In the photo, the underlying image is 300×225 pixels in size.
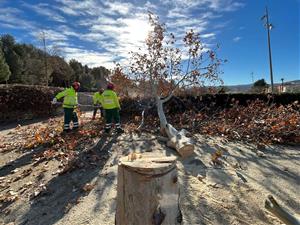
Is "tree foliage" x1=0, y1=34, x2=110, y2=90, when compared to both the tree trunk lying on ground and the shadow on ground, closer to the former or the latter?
the shadow on ground

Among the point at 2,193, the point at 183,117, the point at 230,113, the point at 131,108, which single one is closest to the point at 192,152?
the point at 2,193

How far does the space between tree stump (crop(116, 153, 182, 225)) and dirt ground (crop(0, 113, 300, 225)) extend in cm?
185

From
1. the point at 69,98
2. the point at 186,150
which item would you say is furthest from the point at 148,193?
the point at 69,98

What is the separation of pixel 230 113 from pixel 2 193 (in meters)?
9.33

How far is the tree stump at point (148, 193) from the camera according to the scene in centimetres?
181

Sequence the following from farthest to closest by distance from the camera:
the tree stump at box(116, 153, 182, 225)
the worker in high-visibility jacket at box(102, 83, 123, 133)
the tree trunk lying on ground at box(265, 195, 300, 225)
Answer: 1. the worker in high-visibility jacket at box(102, 83, 123, 133)
2. the tree trunk lying on ground at box(265, 195, 300, 225)
3. the tree stump at box(116, 153, 182, 225)

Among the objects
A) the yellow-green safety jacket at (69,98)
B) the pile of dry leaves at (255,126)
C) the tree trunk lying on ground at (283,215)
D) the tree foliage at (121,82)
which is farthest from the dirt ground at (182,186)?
the tree foliage at (121,82)

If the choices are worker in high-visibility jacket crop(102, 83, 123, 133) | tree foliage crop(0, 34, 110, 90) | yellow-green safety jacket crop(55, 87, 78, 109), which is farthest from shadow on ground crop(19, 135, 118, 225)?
tree foliage crop(0, 34, 110, 90)

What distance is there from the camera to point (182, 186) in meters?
4.46

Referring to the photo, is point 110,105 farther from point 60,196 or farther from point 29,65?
point 29,65

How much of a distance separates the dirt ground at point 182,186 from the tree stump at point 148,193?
185cm

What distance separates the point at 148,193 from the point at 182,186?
2797 millimetres

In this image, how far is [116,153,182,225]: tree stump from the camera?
71.3 inches

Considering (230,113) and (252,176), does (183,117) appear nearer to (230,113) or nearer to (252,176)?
(230,113)
